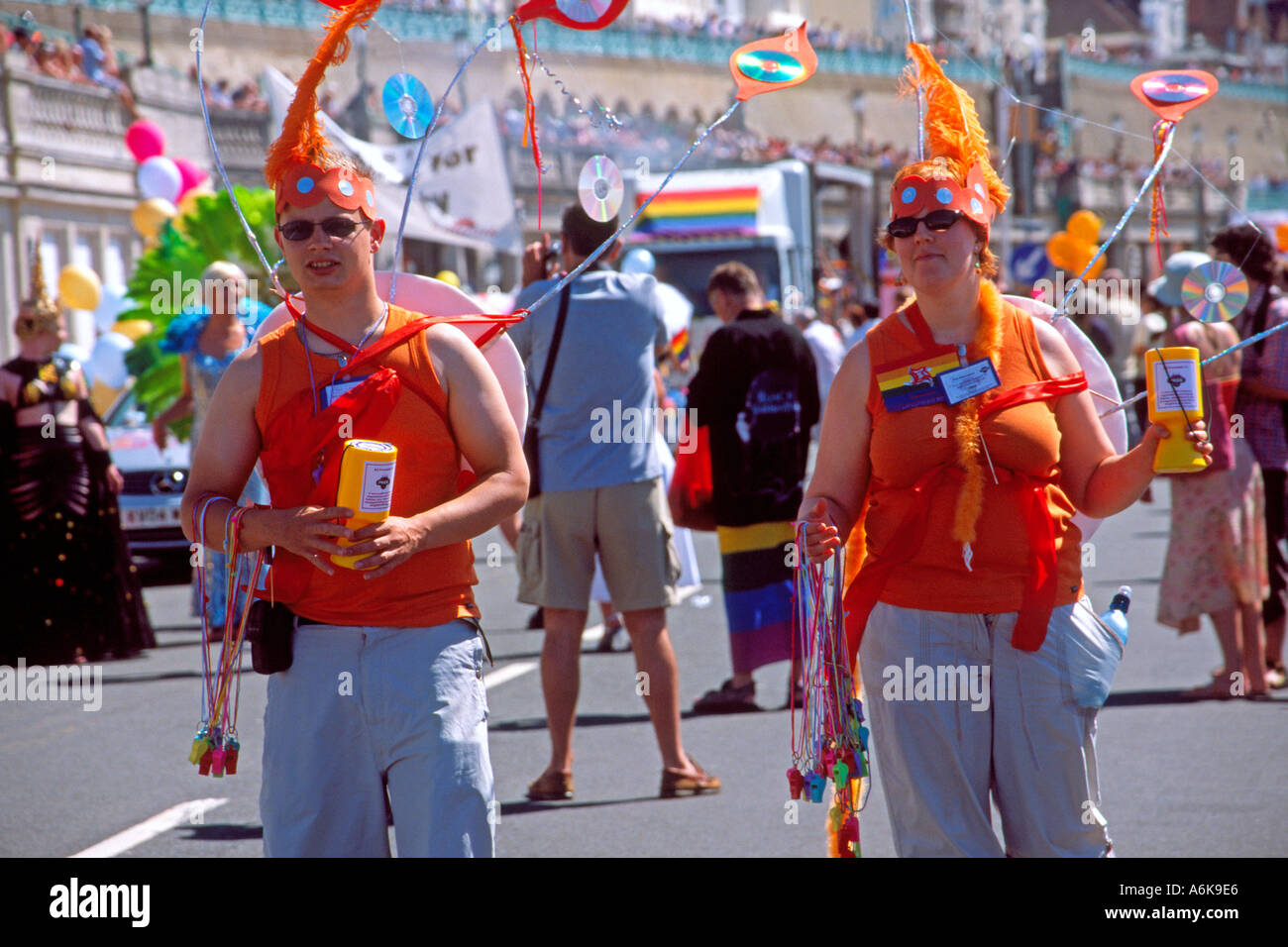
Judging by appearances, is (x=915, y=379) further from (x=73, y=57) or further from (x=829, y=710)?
(x=73, y=57)

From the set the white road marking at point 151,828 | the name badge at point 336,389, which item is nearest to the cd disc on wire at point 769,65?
the name badge at point 336,389

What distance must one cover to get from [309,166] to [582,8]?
0.77 m

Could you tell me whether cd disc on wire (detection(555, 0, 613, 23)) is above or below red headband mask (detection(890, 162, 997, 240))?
above

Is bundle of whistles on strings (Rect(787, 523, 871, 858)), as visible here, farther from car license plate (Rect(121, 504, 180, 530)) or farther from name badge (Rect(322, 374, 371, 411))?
car license plate (Rect(121, 504, 180, 530))

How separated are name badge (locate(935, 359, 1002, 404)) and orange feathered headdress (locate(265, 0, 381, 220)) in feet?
3.92

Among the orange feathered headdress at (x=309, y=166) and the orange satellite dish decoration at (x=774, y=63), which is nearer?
the orange feathered headdress at (x=309, y=166)

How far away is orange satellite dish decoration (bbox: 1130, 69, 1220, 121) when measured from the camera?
4.21 m

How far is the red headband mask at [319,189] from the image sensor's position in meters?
3.42

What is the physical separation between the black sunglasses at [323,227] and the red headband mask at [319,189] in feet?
0.11

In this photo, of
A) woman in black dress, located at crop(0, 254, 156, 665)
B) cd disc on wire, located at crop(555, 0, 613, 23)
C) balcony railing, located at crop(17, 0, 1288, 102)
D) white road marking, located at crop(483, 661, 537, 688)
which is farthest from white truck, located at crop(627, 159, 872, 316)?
cd disc on wire, located at crop(555, 0, 613, 23)

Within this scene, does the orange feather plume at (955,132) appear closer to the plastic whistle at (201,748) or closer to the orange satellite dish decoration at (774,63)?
the orange satellite dish decoration at (774,63)
